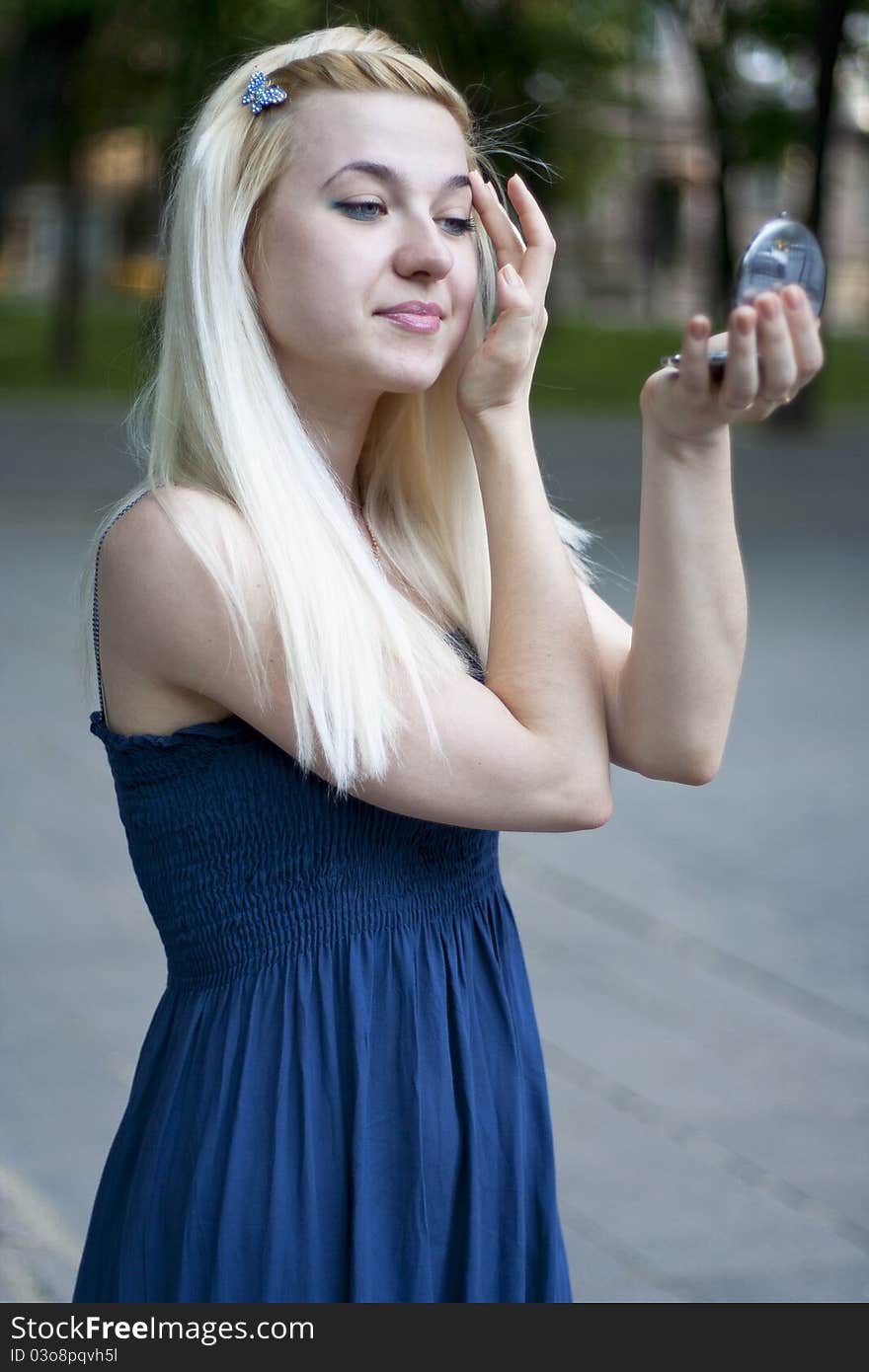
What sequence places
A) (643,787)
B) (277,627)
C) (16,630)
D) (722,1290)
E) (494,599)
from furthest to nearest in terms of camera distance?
(16,630), (643,787), (722,1290), (494,599), (277,627)

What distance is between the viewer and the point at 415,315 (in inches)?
67.4

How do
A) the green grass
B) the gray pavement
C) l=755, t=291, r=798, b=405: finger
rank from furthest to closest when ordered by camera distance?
1. the green grass
2. the gray pavement
3. l=755, t=291, r=798, b=405: finger

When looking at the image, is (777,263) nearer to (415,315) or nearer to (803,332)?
(803,332)

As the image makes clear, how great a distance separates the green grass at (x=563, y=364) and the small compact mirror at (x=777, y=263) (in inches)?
605

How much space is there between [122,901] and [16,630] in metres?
3.45

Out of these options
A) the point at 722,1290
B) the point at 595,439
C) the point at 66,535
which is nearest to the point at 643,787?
the point at 722,1290

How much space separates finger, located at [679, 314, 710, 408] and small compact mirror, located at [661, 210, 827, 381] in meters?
0.04

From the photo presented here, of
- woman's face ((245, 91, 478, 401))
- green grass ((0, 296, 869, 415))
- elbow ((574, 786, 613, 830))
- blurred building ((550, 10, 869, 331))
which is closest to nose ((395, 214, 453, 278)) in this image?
woman's face ((245, 91, 478, 401))

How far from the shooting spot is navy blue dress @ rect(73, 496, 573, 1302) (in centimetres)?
170

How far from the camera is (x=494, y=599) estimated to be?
1759 mm

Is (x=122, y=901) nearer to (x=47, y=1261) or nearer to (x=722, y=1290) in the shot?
(x=47, y=1261)

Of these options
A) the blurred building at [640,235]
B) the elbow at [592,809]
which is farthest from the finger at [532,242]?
the blurred building at [640,235]

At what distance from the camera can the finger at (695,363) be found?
54.5 inches

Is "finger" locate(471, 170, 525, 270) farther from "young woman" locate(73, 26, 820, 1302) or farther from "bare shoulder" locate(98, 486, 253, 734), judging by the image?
"bare shoulder" locate(98, 486, 253, 734)
